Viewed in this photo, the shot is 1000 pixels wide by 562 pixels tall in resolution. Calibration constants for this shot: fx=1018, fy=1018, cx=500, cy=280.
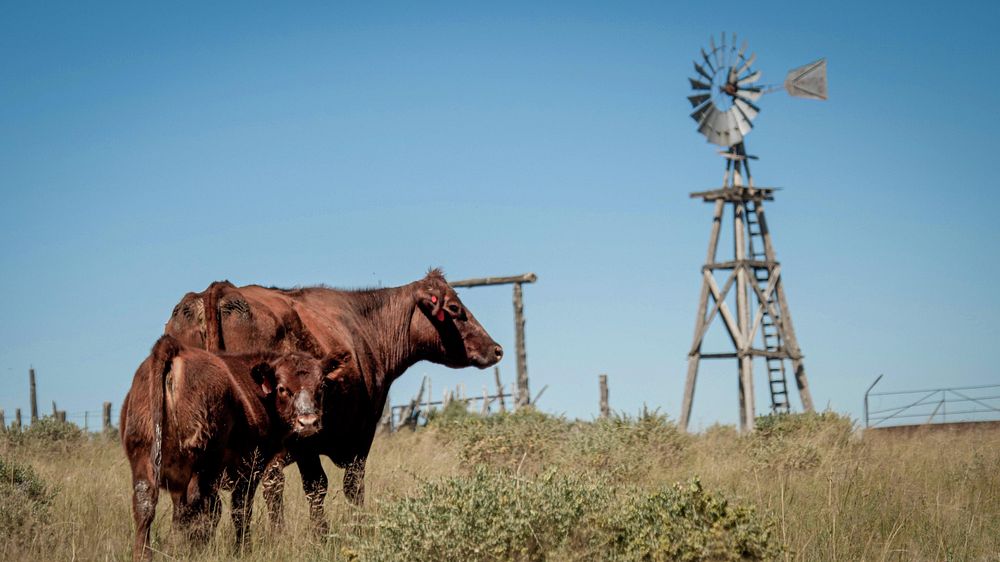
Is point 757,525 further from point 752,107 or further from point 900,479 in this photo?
point 752,107

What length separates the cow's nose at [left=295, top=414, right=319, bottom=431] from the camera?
7.51m

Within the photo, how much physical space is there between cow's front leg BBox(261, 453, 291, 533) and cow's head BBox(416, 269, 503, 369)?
3.03 meters

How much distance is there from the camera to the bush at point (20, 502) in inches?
307

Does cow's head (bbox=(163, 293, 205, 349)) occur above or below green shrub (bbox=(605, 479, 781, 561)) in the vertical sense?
above

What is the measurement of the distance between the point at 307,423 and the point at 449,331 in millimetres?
3835

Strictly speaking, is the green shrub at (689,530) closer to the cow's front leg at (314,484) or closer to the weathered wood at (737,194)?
the cow's front leg at (314,484)

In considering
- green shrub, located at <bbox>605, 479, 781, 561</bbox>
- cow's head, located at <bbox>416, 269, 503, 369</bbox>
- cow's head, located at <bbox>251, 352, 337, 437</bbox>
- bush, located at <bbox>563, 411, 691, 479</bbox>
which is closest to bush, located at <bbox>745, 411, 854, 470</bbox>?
bush, located at <bbox>563, 411, 691, 479</bbox>

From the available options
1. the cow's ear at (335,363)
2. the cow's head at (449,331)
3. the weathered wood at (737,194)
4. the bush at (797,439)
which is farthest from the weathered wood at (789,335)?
the cow's ear at (335,363)

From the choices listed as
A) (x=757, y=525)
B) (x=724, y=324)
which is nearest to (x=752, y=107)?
(x=724, y=324)

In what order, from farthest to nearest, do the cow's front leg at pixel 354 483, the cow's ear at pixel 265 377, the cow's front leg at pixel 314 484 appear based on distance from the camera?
1. the cow's front leg at pixel 354 483
2. the cow's front leg at pixel 314 484
3. the cow's ear at pixel 265 377

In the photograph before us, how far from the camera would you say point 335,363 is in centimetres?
890

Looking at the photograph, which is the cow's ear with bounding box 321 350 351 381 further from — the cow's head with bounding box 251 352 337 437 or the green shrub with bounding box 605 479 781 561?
the green shrub with bounding box 605 479 781 561

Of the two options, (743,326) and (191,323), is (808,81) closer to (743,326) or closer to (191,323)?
(743,326)

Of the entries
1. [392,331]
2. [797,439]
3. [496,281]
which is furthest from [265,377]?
[496,281]
